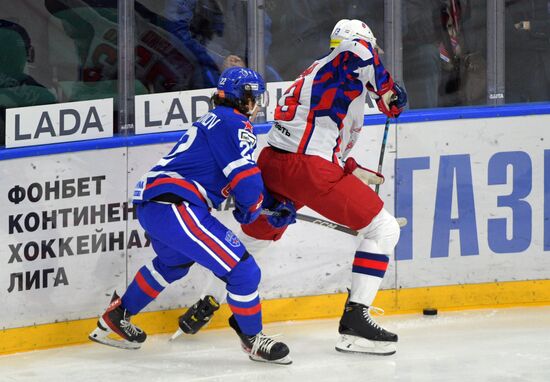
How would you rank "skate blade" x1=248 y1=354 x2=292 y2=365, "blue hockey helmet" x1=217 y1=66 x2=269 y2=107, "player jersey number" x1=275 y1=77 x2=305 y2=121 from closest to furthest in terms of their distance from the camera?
1. "blue hockey helmet" x1=217 y1=66 x2=269 y2=107
2. "skate blade" x1=248 y1=354 x2=292 y2=365
3. "player jersey number" x1=275 y1=77 x2=305 y2=121

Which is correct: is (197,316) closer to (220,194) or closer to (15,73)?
(220,194)

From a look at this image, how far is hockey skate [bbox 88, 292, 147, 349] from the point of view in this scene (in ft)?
14.9

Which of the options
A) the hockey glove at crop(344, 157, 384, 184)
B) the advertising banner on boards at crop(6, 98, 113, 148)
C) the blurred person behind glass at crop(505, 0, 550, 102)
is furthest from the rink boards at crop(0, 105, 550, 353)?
the hockey glove at crop(344, 157, 384, 184)

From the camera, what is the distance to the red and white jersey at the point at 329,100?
14.8ft

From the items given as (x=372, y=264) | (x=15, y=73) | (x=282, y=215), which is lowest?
(x=372, y=264)

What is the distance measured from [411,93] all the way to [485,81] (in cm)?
36

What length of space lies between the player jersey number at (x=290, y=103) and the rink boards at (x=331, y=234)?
48cm

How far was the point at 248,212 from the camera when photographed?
432cm

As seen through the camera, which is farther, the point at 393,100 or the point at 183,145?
the point at 393,100

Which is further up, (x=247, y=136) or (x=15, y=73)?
(x=15, y=73)

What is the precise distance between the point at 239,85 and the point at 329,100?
1.35ft

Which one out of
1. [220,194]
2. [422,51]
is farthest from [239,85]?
[422,51]

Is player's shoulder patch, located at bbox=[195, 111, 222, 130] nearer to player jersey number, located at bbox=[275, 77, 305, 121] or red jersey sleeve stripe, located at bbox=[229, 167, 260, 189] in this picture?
red jersey sleeve stripe, located at bbox=[229, 167, 260, 189]

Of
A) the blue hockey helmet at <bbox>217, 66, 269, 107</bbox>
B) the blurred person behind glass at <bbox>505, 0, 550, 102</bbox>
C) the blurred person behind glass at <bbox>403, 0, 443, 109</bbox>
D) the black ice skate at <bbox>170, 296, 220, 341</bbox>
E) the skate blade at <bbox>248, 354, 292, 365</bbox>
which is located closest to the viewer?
the blue hockey helmet at <bbox>217, 66, 269, 107</bbox>
